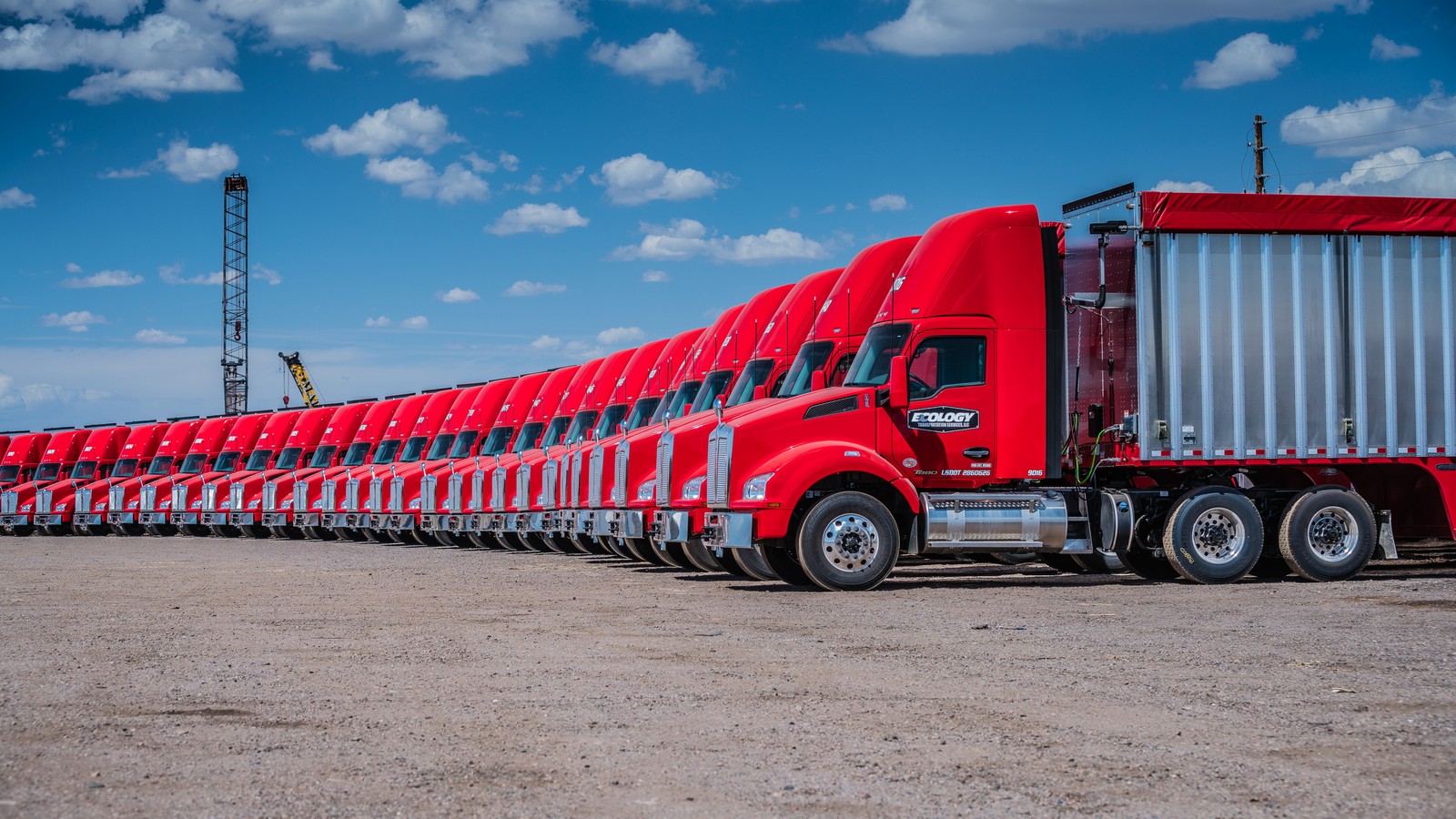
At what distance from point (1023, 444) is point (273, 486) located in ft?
80.5

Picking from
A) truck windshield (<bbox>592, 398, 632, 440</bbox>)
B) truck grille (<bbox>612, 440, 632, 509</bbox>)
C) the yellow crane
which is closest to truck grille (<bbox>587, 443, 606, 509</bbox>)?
truck grille (<bbox>612, 440, 632, 509</bbox>)

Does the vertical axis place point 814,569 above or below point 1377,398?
below

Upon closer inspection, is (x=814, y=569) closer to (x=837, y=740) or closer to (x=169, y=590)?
(x=169, y=590)

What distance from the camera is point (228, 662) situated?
31.6 feet

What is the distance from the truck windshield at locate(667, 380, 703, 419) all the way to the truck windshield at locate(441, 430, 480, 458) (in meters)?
9.49

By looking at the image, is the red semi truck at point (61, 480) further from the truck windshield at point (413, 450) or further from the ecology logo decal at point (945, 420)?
the ecology logo decal at point (945, 420)

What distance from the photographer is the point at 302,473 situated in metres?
36.4

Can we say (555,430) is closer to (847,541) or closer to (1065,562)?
(1065,562)

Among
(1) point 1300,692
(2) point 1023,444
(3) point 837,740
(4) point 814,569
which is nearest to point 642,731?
(3) point 837,740

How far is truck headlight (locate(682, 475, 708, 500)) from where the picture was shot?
1656cm

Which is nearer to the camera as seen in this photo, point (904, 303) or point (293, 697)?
point (293, 697)

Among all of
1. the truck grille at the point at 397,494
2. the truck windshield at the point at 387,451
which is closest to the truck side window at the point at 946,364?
the truck grille at the point at 397,494

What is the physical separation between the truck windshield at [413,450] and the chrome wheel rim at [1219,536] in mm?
20259

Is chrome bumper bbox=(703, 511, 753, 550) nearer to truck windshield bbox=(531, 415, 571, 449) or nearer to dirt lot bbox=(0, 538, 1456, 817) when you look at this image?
dirt lot bbox=(0, 538, 1456, 817)
